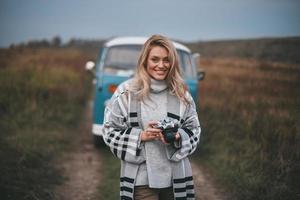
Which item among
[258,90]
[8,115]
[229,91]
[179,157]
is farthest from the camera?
→ [229,91]

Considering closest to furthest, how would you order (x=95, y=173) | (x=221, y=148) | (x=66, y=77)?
(x=95, y=173)
(x=221, y=148)
(x=66, y=77)

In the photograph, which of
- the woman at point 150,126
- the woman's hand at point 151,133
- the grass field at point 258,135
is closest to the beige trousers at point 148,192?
the woman at point 150,126

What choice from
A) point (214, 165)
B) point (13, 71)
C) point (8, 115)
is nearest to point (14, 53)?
point (13, 71)

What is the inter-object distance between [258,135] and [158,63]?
13.5 ft

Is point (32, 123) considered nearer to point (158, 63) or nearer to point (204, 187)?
point (204, 187)

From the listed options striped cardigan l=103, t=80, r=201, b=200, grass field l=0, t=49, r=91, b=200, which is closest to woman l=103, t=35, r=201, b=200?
striped cardigan l=103, t=80, r=201, b=200

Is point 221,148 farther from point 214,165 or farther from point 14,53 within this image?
point 14,53

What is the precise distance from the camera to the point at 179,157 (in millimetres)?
2691

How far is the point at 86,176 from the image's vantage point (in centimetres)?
584

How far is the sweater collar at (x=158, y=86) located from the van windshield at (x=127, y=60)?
4441 millimetres

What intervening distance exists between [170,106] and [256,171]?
3.15 meters

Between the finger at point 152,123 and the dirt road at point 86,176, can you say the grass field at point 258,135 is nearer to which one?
the dirt road at point 86,176

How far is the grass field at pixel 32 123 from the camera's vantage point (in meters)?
4.95

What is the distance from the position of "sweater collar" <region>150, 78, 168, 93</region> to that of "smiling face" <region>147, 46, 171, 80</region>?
3cm
